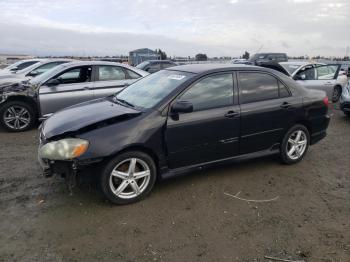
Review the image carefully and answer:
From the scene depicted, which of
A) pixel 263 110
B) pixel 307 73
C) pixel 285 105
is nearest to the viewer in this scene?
pixel 263 110

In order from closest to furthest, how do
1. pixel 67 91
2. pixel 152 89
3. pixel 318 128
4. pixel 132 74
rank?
1. pixel 152 89
2. pixel 318 128
3. pixel 67 91
4. pixel 132 74

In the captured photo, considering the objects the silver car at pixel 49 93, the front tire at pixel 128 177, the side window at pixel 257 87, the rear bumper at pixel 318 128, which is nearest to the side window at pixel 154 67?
the silver car at pixel 49 93

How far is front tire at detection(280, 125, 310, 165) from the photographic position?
16.9 feet

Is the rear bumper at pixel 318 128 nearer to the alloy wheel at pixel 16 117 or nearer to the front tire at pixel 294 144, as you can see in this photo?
the front tire at pixel 294 144

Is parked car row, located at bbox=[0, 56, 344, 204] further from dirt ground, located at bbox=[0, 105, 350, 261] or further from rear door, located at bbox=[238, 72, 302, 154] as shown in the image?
dirt ground, located at bbox=[0, 105, 350, 261]

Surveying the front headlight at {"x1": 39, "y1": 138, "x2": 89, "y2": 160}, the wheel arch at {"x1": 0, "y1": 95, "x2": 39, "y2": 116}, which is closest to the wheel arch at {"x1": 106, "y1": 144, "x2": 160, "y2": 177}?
the front headlight at {"x1": 39, "y1": 138, "x2": 89, "y2": 160}

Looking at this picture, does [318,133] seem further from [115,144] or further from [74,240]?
[74,240]

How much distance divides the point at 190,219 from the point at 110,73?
521 cm

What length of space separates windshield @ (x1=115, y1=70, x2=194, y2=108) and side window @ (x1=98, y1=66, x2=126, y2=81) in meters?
2.90

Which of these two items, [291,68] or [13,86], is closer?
[13,86]

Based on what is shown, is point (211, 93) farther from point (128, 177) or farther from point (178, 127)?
point (128, 177)

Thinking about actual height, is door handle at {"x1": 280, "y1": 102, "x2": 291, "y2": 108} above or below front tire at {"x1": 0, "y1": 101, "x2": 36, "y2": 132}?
above

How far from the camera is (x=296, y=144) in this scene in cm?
527

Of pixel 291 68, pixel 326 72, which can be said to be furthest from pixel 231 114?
pixel 326 72
